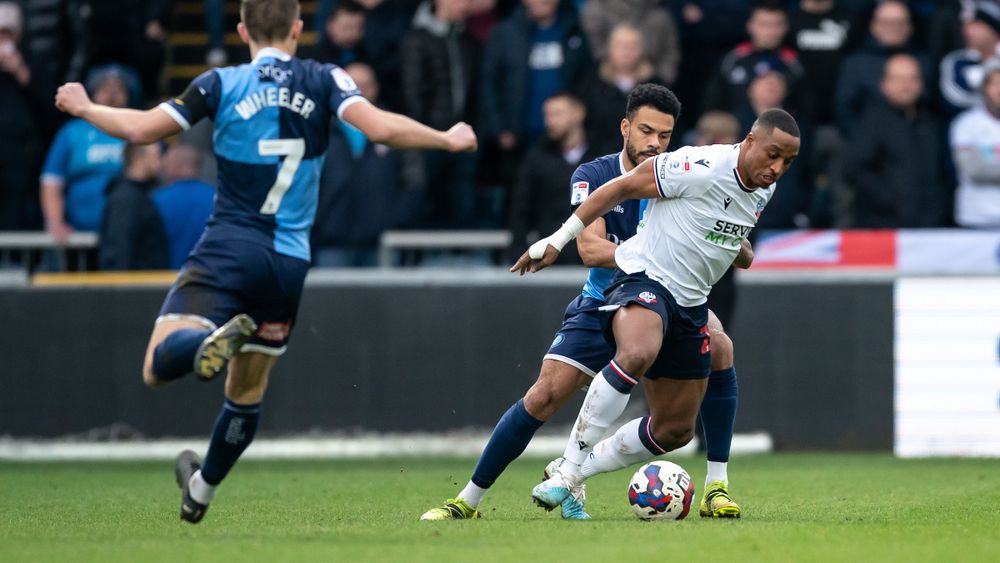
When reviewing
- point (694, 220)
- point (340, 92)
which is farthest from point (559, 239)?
point (340, 92)

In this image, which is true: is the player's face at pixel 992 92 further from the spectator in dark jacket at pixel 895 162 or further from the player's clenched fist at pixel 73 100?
the player's clenched fist at pixel 73 100

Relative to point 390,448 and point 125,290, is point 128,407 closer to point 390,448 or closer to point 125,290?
point 125,290

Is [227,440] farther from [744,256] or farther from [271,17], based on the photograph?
[744,256]

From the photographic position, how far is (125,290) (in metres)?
14.1

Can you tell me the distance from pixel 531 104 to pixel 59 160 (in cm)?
428

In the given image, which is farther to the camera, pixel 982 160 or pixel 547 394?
pixel 982 160

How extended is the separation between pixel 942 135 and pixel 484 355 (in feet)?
15.7

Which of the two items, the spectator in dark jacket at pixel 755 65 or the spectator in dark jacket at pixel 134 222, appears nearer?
the spectator in dark jacket at pixel 134 222

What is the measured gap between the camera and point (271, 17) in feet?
25.0

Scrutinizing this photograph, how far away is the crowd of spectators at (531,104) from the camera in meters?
14.3

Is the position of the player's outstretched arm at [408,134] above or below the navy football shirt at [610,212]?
above

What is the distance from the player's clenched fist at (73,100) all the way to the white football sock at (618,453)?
9.94 ft

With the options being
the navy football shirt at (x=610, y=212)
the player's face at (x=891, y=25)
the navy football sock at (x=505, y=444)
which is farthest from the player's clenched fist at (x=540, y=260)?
the player's face at (x=891, y=25)

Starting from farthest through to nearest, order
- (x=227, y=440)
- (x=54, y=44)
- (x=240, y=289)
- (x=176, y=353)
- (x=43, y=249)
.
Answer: (x=54, y=44)
(x=43, y=249)
(x=227, y=440)
(x=240, y=289)
(x=176, y=353)
